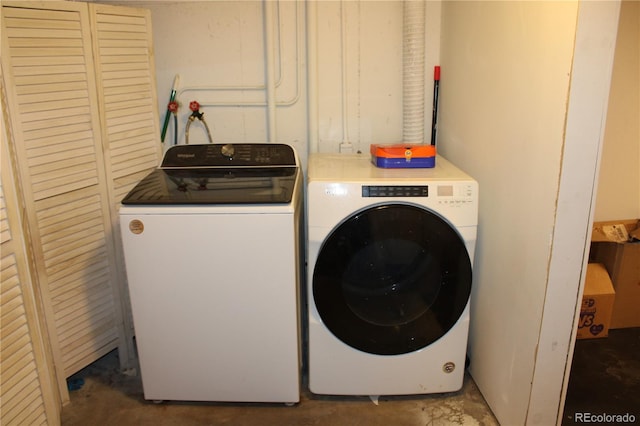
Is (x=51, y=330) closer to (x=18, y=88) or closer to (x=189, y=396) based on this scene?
(x=189, y=396)

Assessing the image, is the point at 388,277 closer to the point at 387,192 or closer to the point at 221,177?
the point at 387,192

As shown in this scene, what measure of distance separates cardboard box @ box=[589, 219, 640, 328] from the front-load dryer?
1.06 m

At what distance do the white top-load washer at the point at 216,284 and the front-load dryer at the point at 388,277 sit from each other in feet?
0.41

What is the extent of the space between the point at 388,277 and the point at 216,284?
25.1 inches

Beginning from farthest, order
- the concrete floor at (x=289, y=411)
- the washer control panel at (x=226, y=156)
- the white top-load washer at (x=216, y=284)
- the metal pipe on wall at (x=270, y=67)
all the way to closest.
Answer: the metal pipe on wall at (x=270, y=67)
the washer control panel at (x=226, y=156)
the concrete floor at (x=289, y=411)
the white top-load washer at (x=216, y=284)

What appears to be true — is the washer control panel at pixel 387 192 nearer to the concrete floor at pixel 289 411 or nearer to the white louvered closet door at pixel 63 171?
the concrete floor at pixel 289 411

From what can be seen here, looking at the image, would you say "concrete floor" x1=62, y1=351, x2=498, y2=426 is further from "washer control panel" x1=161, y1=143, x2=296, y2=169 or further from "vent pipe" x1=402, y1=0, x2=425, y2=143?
"vent pipe" x1=402, y1=0, x2=425, y2=143

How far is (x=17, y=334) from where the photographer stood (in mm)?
1605

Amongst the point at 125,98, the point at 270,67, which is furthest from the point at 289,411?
the point at 270,67

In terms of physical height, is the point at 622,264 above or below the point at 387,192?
below

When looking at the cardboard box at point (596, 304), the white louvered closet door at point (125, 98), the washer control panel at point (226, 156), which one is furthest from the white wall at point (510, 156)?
the white louvered closet door at point (125, 98)

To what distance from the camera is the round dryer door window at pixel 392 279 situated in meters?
1.82

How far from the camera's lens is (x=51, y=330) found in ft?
6.57

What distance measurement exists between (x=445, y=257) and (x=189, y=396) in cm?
115
